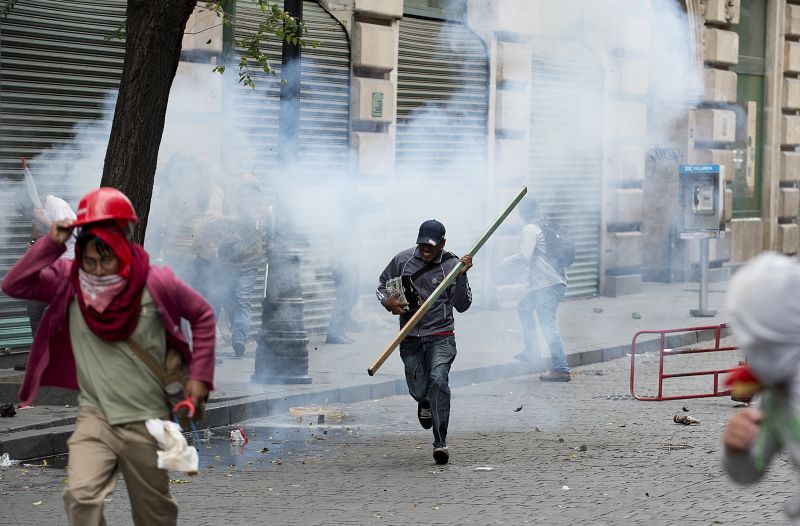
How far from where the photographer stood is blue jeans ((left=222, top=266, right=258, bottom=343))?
12664 mm

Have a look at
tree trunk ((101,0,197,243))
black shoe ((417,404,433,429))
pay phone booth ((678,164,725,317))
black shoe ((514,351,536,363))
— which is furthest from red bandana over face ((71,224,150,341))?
pay phone booth ((678,164,725,317))

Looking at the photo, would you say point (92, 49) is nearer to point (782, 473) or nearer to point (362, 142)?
point (362, 142)

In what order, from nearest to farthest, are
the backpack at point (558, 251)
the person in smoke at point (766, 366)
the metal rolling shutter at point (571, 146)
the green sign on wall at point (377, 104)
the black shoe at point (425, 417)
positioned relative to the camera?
1. the person in smoke at point (766, 366)
2. the black shoe at point (425, 417)
3. the backpack at point (558, 251)
4. the green sign on wall at point (377, 104)
5. the metal rolling shutter at point (571, 146)

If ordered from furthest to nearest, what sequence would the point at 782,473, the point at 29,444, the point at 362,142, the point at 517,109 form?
the point at 517,109, the point at 362,142, the point at 29,444, the point at 782,473

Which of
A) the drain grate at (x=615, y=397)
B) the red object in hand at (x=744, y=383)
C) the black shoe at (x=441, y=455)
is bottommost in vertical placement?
the drain grate at (x=615, y=397)

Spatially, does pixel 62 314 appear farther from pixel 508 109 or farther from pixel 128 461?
pixel 508 109

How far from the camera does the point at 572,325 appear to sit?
52.0 ft

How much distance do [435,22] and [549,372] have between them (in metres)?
5.23

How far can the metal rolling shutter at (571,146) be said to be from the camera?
17908mm

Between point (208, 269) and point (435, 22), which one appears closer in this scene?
point (208, 269)

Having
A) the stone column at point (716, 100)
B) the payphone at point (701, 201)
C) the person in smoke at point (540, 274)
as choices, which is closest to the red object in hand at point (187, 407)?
the person in smoke at point (540, 274)

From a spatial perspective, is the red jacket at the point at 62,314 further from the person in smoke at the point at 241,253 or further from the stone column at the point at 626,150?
the stone column at the point at 626,150

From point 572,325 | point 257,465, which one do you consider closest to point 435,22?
point 572,325

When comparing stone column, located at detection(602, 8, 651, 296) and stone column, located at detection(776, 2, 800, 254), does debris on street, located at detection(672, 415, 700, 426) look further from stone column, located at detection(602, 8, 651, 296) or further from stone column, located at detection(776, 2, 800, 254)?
stone column, located at detection(776, 2, 800, 254)
